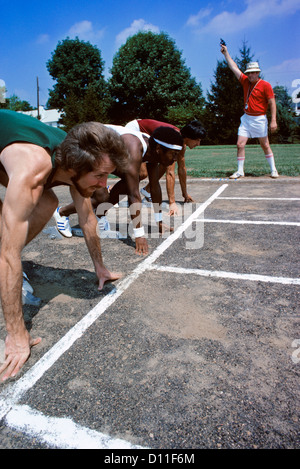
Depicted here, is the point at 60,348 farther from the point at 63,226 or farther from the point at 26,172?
the point at 63,226

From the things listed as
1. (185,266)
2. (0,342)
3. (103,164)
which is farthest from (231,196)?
(0,342)

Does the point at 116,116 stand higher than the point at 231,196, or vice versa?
the point at 116,116

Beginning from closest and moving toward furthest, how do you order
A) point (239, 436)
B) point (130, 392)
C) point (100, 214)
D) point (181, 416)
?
point (239, 436) → point (181, 416) → point (130, 392) → point (100, 214)

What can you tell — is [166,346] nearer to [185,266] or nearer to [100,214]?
[185,266]

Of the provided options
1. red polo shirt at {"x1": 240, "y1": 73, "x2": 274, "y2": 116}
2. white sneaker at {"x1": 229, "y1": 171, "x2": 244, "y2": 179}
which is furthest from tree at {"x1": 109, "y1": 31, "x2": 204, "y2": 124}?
white sneaker at {"x1": 229, "y1": 171, "x2": 244, "y2": 179}

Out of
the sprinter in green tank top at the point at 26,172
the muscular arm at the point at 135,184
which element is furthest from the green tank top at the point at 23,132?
the muscular arm at the point at 135,184

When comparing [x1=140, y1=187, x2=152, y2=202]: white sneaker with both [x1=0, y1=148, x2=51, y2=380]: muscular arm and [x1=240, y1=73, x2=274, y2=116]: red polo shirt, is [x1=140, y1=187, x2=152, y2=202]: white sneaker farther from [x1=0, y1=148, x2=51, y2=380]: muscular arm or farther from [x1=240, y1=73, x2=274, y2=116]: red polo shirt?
[x1=0, y1=148, x2=51, y2=380]: muscular arm

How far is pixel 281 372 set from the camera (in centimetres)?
177

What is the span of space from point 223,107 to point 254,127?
88.4 ft

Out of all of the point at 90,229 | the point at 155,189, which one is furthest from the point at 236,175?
the point at 90,229

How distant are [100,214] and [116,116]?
121 ft

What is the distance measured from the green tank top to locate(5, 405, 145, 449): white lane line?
4.93 ft

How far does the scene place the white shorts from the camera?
7453mm

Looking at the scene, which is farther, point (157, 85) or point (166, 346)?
point (157, 85)
